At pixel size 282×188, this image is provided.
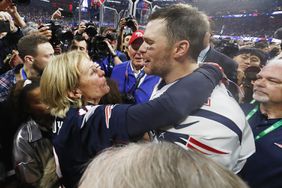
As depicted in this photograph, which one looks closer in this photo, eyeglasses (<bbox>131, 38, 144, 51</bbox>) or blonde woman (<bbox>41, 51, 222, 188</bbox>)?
blonde woman (<bbox>41, 51, 222, 188</bbox>)

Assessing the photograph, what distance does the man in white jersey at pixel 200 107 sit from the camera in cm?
106

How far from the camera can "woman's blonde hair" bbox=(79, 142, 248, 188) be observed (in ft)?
1.73

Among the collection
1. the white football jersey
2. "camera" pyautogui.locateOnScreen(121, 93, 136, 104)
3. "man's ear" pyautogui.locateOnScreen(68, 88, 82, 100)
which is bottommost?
"camera" pyautogui.locateOnScreen(121, 93, 136, 104)

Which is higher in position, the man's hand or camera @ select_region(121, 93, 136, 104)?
the man's hand

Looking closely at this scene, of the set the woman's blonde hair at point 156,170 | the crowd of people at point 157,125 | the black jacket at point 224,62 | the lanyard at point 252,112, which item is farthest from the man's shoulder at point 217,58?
the woman's blonde hair at point 156,170

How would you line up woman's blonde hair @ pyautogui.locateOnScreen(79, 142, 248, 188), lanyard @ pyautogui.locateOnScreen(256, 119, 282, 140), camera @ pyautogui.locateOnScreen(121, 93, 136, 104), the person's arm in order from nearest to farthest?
1. woman's blonde hair @ pyautogui.locateOnScreen(79, 142, 248, 188)
2. the person's arm
3. lanyard @ pyautogui.locateOnScreen(256, 119, 282, 140)
4. camera @ pyautogui.locateOnScreen(121, 93, 136, 104)

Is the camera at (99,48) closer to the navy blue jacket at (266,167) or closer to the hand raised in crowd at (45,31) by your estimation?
the hand raised in crowd at (45,31)

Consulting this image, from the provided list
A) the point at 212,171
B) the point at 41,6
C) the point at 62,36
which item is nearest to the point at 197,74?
the point at 212,171

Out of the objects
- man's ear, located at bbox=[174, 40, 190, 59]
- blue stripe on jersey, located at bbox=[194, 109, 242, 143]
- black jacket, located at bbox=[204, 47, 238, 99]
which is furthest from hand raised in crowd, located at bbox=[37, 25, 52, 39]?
A: blue stripe on jersey, located at bbox=[194, 109, 242, 143]

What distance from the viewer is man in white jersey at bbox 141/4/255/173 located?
1.06m

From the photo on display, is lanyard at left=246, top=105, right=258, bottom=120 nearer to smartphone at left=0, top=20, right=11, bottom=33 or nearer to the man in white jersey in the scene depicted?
the man in white jersey

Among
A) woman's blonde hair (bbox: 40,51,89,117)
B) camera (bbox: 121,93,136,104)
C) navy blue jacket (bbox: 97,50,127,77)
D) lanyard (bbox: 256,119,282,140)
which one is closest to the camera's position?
woman's blonde hair (bbox: 40,51,89,117)

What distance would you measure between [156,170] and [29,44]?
253 centimetres

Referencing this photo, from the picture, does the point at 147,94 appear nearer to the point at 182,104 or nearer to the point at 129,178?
the point at 182,104
